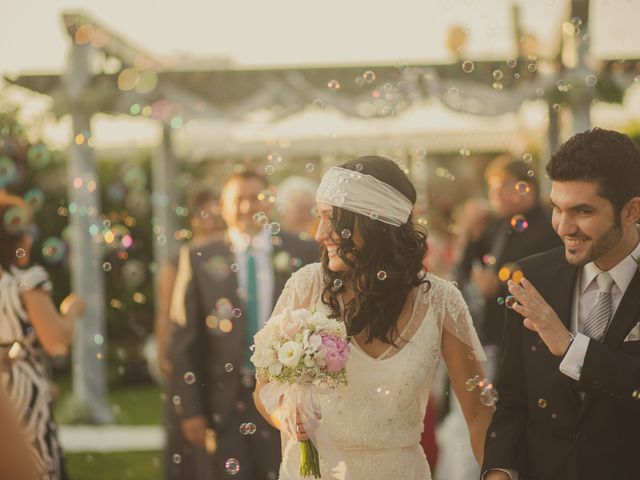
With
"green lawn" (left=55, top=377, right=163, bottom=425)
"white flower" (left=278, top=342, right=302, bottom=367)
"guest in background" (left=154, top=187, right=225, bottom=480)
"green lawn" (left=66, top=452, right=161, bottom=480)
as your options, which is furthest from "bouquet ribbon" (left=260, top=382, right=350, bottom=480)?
"green lawn" (left=55, top=377, right=163, bottom=425)

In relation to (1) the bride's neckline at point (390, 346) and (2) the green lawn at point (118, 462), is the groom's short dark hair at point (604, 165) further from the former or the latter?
(2) the green lawn at point (118, 462)

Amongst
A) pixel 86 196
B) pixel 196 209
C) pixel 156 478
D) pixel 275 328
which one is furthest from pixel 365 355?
pixel 86 196

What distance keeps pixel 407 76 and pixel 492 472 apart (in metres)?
7.57

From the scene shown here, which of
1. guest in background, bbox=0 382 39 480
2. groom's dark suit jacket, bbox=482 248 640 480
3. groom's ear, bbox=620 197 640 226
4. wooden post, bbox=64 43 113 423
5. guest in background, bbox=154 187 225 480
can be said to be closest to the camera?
guest in background, bbox=0 382 39 480

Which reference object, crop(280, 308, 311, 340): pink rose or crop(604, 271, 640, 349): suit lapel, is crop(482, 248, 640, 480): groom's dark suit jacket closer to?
crop(604, 271, 640, 349): suit lapel

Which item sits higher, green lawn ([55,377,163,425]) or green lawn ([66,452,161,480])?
green lawn ([66,452,161,480])

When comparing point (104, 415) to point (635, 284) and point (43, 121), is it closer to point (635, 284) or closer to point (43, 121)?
point (43, 121)

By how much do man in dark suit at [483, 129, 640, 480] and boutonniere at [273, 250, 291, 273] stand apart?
8.84 ft

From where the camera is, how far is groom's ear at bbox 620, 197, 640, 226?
134 inches

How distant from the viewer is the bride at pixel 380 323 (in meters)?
3.86

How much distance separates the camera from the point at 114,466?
32.1ft

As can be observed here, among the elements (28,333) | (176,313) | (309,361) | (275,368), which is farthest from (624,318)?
(176,313)

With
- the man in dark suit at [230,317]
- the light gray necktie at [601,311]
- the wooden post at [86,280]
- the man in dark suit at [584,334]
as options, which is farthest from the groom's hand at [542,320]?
the wooden post at [86,280]

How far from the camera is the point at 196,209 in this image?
8.42 metres
